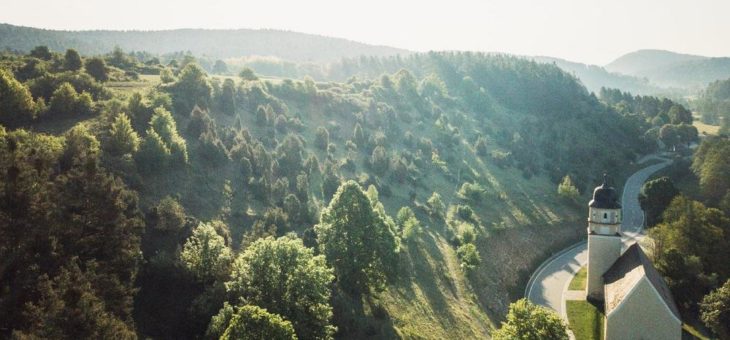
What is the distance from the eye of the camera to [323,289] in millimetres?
33219

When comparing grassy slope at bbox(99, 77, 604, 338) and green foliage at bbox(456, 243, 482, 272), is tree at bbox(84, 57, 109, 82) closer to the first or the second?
grassy slope at bbox(99, 77, 604, 338)

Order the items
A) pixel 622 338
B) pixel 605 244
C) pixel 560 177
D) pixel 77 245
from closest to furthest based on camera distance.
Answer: pixel 77 245 → pixel 622 338 → pixel 605 244 → pixel 560 177

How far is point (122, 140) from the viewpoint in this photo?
45.7 m

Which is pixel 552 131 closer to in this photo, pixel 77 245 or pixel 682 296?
pixel 682 296

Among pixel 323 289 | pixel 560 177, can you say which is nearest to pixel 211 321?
pixel 323 289

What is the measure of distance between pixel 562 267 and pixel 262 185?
1576 inches

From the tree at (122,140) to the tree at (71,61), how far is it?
31.5 metres

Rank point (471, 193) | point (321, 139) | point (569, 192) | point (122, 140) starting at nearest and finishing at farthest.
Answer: point (122, 140)
point (471, 193)
point (321, 139)
point (569, 192)

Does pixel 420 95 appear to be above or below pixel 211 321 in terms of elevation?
above

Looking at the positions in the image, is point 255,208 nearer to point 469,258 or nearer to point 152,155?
point 152,155

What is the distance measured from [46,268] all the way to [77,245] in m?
2.71

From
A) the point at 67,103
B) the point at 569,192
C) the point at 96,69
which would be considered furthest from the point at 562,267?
the point at 96,69

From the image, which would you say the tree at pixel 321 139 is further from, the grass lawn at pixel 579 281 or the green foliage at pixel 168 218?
the grass lawn at pixel 579 281

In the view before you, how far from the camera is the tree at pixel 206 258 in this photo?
3372cm
